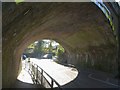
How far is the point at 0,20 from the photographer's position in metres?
8.90

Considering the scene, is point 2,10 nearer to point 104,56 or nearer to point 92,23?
point 92,23

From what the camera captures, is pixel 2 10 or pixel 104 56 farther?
pixel 104 56

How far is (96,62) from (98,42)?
17.5 feet

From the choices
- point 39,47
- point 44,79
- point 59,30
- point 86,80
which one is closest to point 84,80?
point 86,80

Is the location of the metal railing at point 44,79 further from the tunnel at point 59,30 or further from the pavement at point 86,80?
the pavement at point 86,80

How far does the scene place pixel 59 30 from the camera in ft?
89.8

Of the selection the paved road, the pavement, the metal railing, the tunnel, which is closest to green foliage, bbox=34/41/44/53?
the tunnel

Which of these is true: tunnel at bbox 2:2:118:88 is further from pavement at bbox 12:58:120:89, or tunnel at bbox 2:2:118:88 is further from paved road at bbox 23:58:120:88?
paved road at bbox 23:58:120:88

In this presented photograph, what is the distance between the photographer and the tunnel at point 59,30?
37.4 feet

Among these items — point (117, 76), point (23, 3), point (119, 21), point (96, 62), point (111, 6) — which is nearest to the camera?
point (23, 3)

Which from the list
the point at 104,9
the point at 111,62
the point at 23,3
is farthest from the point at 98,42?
the point at 23,3

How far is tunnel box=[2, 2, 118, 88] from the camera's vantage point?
37.4 ft

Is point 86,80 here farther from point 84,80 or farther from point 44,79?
point 44,79

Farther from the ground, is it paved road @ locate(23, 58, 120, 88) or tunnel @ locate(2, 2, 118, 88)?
tunnel @ locate(2, 2, 118, 88)
